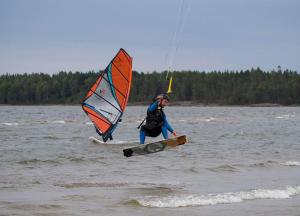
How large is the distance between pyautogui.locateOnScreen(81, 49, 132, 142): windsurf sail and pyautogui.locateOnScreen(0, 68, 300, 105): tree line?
300ft

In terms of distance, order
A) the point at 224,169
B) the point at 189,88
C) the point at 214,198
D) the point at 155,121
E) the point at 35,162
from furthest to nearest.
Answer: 1. the point at 189,88
2. the point at 35,162
3. the point at 224,169
4. the point at 155,121
5. the point at 214,198

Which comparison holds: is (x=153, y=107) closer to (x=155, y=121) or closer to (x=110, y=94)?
(x=155, y=121)

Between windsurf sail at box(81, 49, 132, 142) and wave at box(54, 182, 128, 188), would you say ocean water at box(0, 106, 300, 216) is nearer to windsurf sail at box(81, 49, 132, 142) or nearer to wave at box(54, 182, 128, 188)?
wave at box(54, 182, 128, 188)

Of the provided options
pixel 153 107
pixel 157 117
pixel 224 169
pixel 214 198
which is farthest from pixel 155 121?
pixel 224 169

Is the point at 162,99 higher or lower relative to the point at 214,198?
higher

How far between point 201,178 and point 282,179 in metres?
1.63

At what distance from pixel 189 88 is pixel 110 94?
3933 inches

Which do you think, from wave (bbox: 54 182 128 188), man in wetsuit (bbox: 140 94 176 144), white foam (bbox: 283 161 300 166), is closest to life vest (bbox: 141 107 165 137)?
man in wetsuit (bbox: 140 94 176 144)

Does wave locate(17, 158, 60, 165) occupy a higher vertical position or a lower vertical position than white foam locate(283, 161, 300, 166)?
higher

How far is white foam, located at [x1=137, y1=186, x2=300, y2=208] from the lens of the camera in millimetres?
9977

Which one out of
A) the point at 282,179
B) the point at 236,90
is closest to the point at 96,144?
the point at 282,179

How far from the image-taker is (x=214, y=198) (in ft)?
34.0

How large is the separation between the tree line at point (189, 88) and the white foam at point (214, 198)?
4111 inches

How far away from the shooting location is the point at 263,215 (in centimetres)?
914
